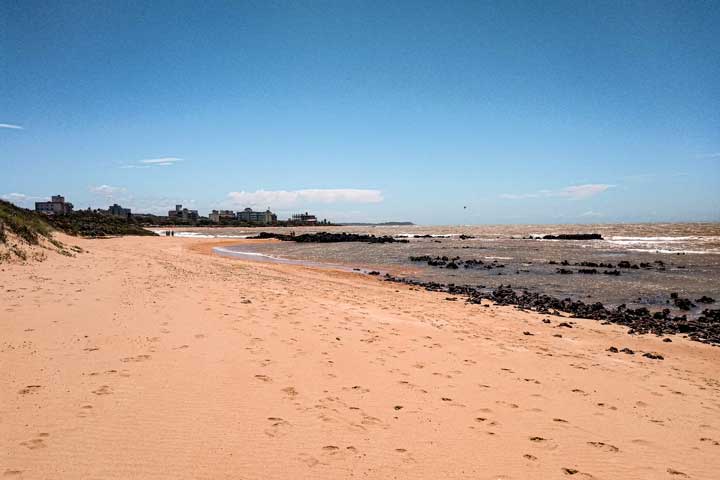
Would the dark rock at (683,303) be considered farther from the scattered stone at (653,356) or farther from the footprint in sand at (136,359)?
the footprint in sand at (136,359)

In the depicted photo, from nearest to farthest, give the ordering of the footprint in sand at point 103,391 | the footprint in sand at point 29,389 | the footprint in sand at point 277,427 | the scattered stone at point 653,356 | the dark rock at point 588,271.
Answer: the footprint in sand at point 277,427, the footprint in sand at point 29,389, the footprint in sand at point 103,391, the scattered stone at point 653,356, the dark rock at point 588,271

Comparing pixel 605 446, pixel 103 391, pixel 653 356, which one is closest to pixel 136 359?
pixel 103 391

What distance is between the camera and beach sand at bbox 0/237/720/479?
12.1 ft

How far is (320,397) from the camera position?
506 cm

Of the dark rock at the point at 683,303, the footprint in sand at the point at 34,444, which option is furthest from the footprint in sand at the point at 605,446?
the dark rock at the point at 683,303

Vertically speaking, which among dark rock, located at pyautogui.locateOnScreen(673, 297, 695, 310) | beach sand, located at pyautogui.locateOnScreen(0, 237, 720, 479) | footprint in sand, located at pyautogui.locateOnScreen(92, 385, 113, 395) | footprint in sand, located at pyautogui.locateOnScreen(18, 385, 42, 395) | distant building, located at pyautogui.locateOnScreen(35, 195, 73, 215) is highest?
distant building, located at pyautogui.locateOnScreen(35, 195, 73, 215)

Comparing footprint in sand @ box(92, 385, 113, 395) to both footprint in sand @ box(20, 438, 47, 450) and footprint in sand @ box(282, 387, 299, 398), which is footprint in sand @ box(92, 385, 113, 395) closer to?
Result: footprint in sand @ box(20, 438, 47, 450)

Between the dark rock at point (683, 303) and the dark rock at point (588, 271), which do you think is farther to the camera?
the dark rock at point (588, 271)

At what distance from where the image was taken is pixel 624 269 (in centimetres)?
2498

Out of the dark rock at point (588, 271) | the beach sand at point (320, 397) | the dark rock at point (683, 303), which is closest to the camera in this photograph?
the beach sand at point (320, 397)

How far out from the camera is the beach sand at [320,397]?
3.70 metres

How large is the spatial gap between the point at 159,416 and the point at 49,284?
26.7ft

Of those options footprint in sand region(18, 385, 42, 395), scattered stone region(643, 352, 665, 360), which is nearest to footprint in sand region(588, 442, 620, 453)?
scattered stone region(643, 352, 665, 360)

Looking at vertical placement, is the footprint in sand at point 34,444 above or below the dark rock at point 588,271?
above
